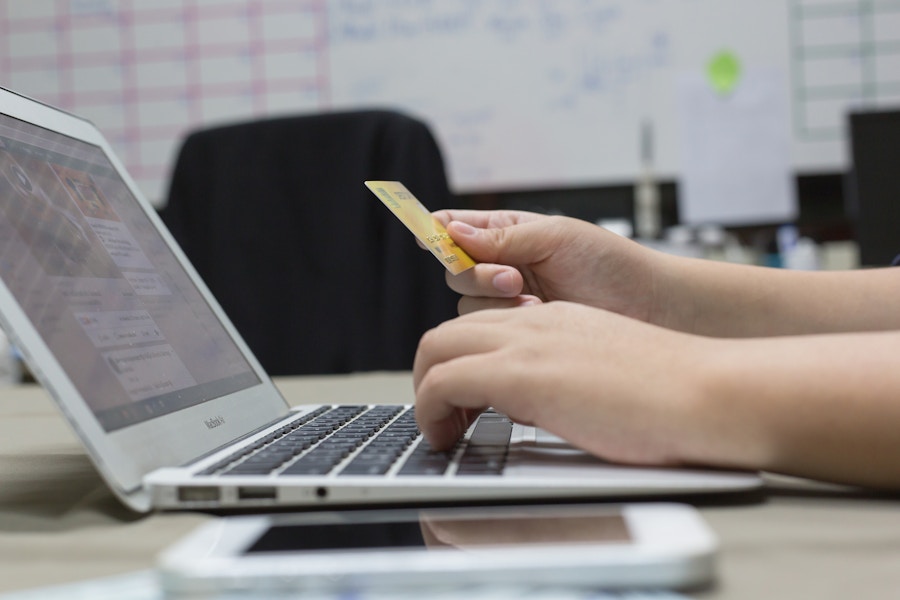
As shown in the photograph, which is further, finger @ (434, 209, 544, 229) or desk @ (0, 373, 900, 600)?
finger @ (434, 209, 544, 229)

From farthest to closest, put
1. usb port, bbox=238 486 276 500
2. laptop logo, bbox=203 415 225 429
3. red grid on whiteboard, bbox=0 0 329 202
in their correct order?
red grid on whiteboard, bbox=0 0 329 202 < laptop logo, bbox=203 415 225 429 < usb port, bbox=238 486 276 500

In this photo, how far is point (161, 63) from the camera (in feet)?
7.98

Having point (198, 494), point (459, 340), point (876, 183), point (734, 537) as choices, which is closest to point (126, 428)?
point (198, 494)

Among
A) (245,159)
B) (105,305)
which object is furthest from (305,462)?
(245,159)

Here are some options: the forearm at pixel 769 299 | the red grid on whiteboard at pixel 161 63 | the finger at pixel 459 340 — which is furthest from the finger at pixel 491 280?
the red grid on whiteboard at pixel 161 63

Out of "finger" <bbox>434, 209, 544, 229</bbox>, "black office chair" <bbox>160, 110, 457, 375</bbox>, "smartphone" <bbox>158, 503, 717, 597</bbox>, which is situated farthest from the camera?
"black office chair" <bbox>160, 110, 457, 375</bbox>

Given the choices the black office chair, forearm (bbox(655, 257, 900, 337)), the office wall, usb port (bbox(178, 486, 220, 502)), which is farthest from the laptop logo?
the office wall

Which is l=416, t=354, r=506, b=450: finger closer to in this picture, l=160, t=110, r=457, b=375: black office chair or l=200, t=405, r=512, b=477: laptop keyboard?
l=200, t=405, r=512, b=477: laptop keyboard

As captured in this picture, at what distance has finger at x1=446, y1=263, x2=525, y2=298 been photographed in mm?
752

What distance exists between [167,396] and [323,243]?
90 cm

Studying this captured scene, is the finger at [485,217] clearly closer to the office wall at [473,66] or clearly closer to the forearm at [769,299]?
the forearm at [769,299]

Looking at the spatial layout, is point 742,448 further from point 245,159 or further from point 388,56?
point 388,56

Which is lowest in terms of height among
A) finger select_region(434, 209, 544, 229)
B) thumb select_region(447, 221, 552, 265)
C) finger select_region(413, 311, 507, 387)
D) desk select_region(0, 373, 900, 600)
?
desk select_region(0, 373, 900, 600)

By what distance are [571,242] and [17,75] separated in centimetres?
227
